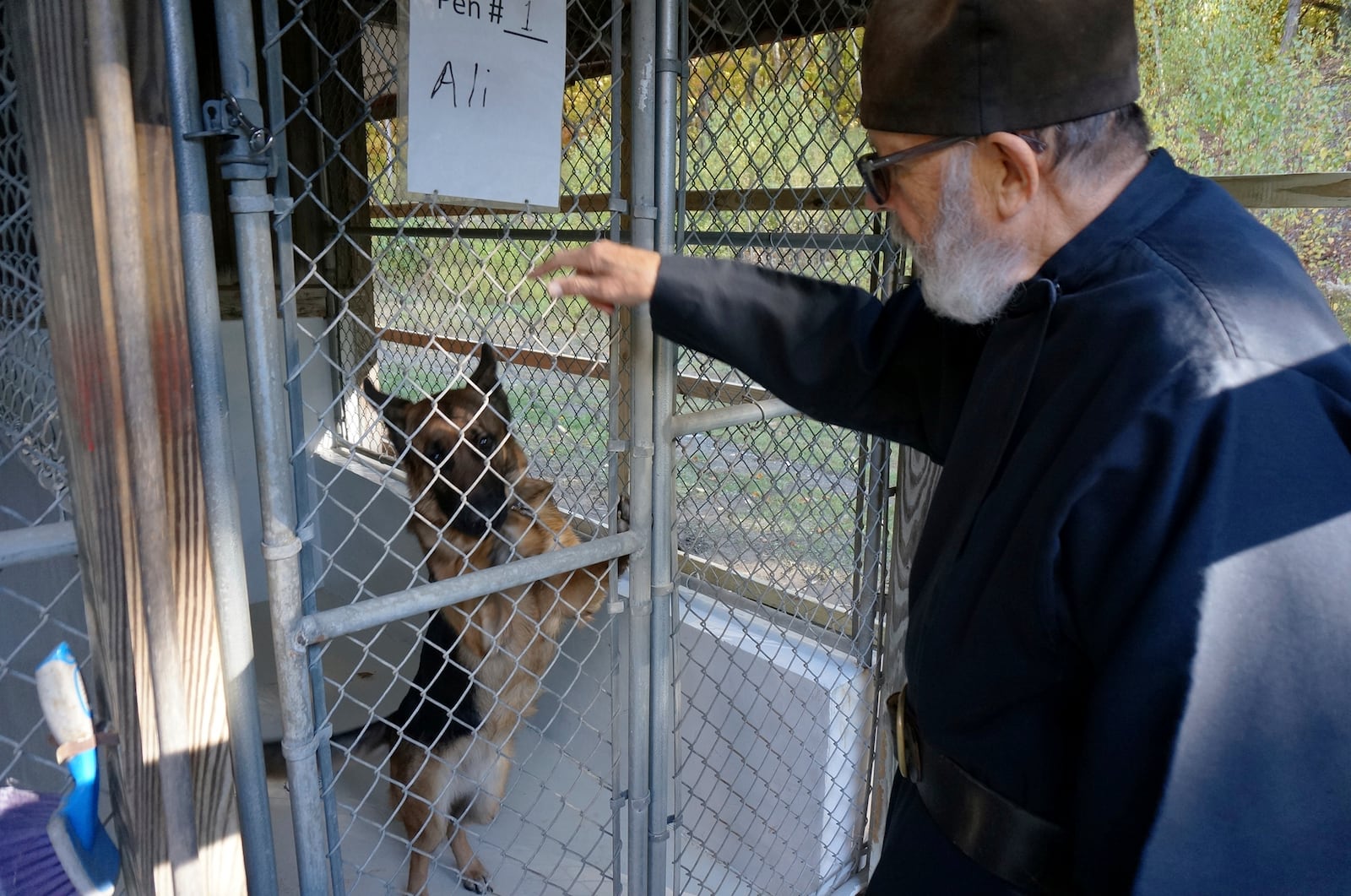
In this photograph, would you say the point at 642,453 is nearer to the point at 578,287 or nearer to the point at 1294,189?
the point at 578,287

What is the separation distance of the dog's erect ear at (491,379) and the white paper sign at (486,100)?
1.07 metres

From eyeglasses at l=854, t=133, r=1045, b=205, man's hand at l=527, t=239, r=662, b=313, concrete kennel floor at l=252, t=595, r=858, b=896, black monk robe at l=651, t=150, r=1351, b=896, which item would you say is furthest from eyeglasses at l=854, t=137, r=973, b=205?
concrete kennel floor at l=252, t=595, r=858, b=896

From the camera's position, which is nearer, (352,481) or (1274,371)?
(1274,371)

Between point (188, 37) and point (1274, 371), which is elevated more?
point (188, 37)

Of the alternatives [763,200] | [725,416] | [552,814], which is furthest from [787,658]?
[763,200]

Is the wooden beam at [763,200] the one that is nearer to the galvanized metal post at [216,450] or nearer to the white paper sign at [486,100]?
the white paper sign at [486,100]

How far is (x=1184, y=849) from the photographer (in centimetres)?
99

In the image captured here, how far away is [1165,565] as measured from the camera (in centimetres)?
98

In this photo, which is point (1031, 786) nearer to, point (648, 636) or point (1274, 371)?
point (1274, 371)

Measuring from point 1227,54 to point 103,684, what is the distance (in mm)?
9582

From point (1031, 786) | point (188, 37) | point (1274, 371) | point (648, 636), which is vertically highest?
point (188, 37)

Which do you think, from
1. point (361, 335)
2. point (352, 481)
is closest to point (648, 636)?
point (352, 481)

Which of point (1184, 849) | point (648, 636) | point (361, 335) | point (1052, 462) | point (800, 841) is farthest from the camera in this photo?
point (361, 335)

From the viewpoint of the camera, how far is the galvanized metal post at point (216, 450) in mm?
1179
